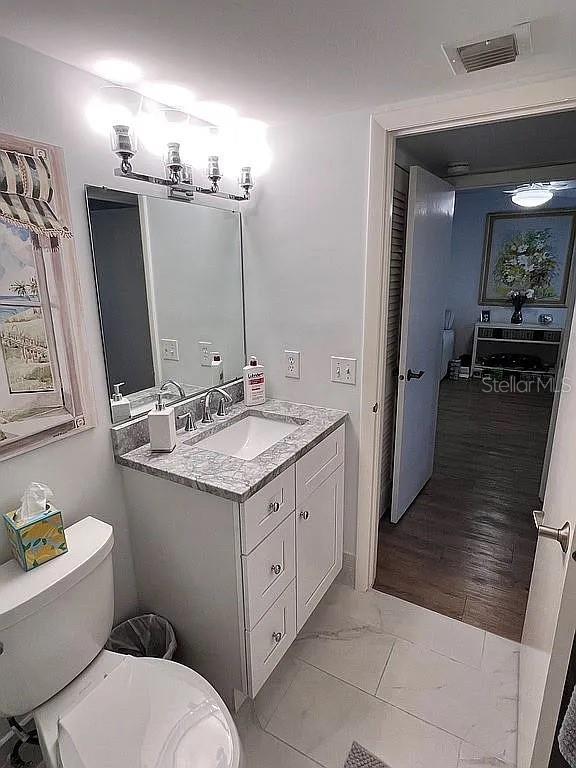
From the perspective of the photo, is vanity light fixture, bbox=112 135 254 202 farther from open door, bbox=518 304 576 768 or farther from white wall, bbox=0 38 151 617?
open door, bbox=518 304 576 768

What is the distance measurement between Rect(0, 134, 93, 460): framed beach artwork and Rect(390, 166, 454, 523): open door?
5.27ft

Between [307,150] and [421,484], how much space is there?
7.12 feet

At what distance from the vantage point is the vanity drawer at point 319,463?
163 cm

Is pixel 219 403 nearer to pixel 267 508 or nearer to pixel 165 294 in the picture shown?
pixel 165 294

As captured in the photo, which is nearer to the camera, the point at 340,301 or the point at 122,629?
the point at 122,629

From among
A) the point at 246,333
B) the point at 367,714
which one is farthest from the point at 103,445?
the point at 367,714

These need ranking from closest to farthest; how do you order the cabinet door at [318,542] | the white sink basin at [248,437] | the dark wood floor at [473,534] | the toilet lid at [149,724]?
the toilet lid at [149,724] < the cabinet door at [318,542] < the white sink basin at [248,437] < the dark wood floor at [473,534]

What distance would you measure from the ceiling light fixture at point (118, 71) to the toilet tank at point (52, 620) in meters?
1.38

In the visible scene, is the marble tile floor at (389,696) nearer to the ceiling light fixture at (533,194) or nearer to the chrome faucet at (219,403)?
the chrome faucet at (219,403)

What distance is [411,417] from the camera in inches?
101

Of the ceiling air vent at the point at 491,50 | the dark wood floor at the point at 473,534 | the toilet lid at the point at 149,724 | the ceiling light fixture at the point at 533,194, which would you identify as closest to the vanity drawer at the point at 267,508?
the toilet lid at the point at 149,724

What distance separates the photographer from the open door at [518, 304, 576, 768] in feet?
3.00

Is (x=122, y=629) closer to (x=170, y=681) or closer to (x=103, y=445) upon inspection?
(x=170, y=681)

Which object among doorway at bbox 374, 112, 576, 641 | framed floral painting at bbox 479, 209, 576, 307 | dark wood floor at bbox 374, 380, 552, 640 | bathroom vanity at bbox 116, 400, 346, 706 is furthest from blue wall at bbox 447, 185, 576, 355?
bathroom vanity at bbox 116, 400, 346, 706
